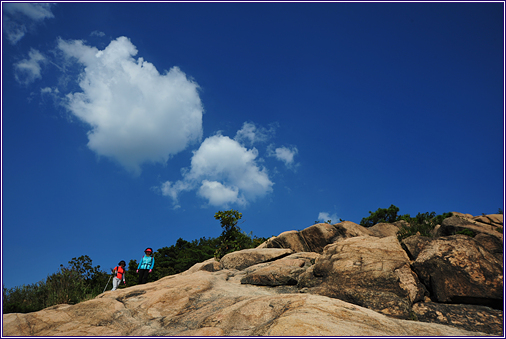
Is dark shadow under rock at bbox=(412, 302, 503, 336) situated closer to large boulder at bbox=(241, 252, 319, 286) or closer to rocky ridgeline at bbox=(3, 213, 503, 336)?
rocky ridgeline at bbox=(3, 213, 503, 336)

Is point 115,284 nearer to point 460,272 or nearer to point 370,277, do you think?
point 370,277

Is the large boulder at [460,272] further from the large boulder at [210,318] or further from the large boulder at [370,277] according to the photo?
the large boulder at [210,318]

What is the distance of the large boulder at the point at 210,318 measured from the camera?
6379 millimetres

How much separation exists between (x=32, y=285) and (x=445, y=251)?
22915mm

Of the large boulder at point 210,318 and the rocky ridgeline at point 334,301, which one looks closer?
the large boulder at point 210,318

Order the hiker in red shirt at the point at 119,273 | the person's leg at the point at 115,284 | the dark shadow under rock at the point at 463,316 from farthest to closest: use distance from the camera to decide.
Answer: the hiker in red shirt at the point at 119,273 → the person's leg at the point at 115,284 → the dark shadow under rock at the point at 463,316

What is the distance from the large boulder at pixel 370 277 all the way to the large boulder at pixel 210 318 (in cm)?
213

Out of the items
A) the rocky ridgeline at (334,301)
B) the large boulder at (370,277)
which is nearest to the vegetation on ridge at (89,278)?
the rocky ridgeline at (334,301)

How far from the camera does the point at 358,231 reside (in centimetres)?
2700

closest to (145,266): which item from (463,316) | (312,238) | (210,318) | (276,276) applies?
(276,276)

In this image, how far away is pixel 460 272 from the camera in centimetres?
1046

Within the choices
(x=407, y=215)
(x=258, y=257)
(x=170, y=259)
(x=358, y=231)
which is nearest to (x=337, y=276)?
(x=258, y=257)

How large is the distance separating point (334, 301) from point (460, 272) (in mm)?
5675

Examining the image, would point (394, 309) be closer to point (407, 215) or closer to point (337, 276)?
point (337, 276)
